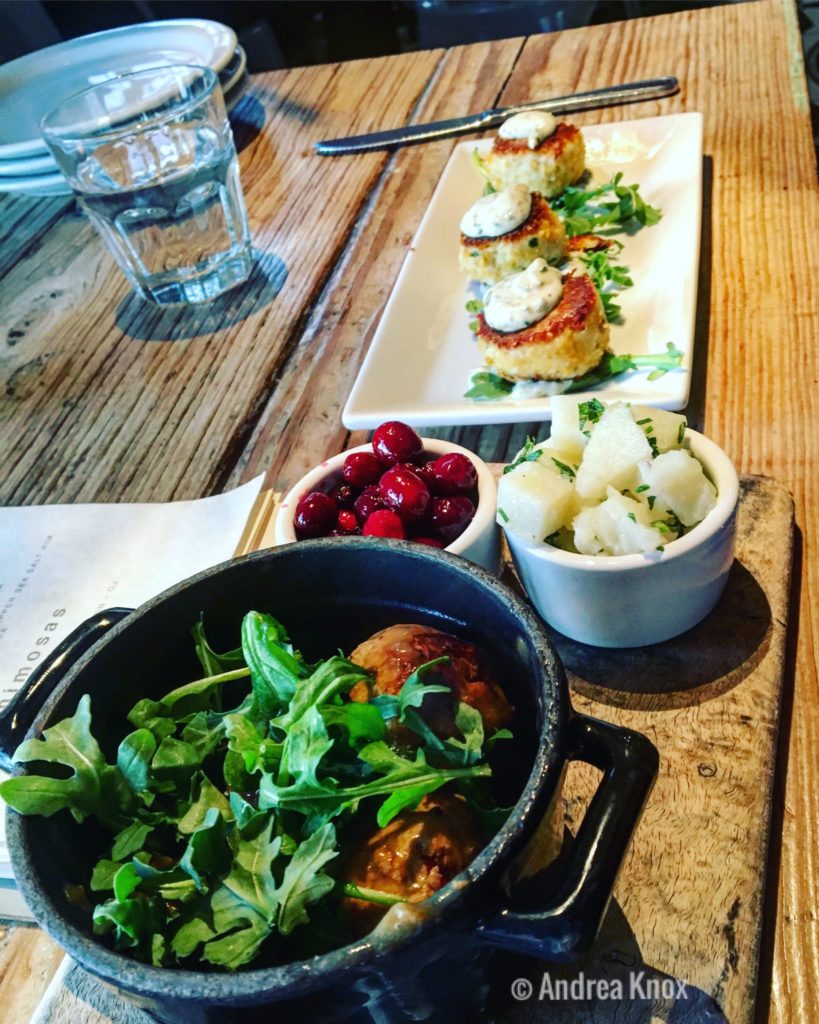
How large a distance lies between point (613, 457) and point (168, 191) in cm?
96

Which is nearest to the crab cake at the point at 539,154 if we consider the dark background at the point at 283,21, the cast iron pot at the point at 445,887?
the cast iron pot at the point at 445,887

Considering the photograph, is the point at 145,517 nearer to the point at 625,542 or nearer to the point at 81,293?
the point at 625,542

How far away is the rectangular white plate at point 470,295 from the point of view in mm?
1019

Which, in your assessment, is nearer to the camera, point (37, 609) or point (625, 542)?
point (625, 542)

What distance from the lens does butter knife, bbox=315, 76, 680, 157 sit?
166 centimetres

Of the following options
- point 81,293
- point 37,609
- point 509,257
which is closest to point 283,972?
point 37,609

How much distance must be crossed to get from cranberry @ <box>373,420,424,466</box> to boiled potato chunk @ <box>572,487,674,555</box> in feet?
0.67

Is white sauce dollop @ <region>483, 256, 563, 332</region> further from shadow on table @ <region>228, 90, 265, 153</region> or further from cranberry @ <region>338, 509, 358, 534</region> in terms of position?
shadow on table @ <region>228, 90, 265, 153</region>

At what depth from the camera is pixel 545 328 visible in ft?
3.56

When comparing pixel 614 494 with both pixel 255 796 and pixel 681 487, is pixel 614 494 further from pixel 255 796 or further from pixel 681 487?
pixel 255 796

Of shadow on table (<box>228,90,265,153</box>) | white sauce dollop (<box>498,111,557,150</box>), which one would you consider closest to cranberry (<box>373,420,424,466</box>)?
white sauce dollop (<box>498,111,557,150</box>)

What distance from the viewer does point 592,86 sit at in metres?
1.75

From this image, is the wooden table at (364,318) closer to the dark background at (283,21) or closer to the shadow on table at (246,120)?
the shadow on table at (246,120)

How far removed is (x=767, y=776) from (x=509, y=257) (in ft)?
2.91
